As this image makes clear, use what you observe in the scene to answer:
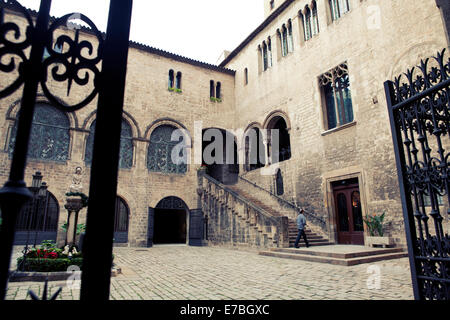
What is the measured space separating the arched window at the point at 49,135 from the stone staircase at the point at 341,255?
470 inches

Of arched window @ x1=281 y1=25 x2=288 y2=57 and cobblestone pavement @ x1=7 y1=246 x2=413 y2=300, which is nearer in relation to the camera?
cobblestone pavement @ x1=7 y1=246 x2=413 y2=300

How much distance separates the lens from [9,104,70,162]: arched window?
14.4 meters

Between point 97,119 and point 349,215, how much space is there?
12679 millimetres

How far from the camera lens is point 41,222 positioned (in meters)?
13.8

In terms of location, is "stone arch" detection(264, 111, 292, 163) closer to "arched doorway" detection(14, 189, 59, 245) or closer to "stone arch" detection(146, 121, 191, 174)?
"stone arch" detection(146, 121, 191, 174)

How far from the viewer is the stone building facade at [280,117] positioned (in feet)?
36.8

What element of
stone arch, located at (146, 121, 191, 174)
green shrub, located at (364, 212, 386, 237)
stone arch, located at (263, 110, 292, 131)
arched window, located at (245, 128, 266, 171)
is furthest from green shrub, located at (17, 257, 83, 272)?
arched window, located at (245, 128, 266, 171)

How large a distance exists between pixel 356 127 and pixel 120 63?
1237 centimetres

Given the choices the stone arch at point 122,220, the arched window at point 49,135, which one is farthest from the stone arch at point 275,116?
the arched window at point 49,135

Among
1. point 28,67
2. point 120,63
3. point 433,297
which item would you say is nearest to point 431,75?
point 433,297

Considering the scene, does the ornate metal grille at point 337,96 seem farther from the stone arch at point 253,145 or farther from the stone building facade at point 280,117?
the stone arch at point 253,145

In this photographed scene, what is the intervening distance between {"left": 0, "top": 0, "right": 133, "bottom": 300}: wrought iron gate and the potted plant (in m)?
11.0

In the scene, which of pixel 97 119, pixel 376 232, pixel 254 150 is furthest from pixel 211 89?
pixel 97 119
